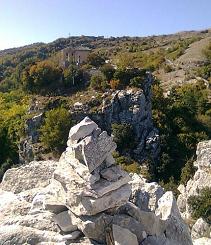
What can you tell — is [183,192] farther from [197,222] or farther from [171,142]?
[171,142]

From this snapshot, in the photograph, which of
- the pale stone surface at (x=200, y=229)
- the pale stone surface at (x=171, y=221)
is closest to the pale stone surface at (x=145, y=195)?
the pale stone surface at (x=171, y=221)

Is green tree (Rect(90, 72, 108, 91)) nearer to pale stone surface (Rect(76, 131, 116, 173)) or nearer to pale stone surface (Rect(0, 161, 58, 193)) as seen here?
pale stone surface (Rect(0, 161, 58, 193))

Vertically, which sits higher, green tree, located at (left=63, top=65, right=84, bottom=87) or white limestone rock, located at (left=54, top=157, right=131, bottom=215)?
white limestone rock, located at (left=54, top=157, right=131, bottom=215)

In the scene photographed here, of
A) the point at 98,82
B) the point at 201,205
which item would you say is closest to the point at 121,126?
the point at 98,82

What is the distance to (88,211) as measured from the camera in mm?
16125

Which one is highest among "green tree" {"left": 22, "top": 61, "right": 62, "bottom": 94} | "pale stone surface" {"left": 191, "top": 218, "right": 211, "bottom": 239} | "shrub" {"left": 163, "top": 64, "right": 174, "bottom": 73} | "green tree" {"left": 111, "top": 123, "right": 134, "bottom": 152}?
"green tree" {"left": 22, "top": 61, "right": 62, "bottom": 94}

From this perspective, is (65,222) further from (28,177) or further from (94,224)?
(28,177)

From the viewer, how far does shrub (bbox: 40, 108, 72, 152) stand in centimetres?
5278

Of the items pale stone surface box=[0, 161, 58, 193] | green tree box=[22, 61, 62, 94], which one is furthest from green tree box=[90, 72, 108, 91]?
pale stone surface box=[0, 161, 58, 193]

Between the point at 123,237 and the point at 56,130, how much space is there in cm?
3739

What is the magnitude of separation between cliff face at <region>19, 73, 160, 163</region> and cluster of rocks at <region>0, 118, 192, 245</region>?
35.8 m

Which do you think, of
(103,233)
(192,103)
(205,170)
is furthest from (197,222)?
(192,103)

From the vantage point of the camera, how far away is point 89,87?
6222 centimetres

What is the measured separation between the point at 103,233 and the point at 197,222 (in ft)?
66.2
